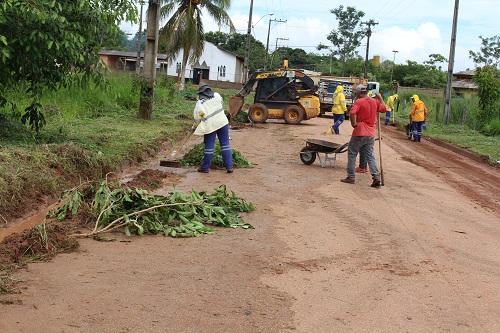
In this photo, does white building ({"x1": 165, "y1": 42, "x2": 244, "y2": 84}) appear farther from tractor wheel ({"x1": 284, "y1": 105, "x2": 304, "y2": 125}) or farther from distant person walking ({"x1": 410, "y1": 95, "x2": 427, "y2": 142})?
distant person walking ({"x1": 410, "y1": 95, "x2": 427, "y2": 142})

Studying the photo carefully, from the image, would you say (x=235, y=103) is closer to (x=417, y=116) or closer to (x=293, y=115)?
(x=293, y=115)

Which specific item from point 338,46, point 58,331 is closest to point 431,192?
point 58,331

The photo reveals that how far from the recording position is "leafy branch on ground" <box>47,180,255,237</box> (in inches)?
315

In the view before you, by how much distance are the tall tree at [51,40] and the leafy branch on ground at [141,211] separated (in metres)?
3.42

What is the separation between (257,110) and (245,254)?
2069 centimetres

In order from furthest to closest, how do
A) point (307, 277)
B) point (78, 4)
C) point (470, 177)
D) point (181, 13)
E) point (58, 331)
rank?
point (181, 13) → point (470, 177) → point (78, 4) → point (307, 277) → point (58, 331)

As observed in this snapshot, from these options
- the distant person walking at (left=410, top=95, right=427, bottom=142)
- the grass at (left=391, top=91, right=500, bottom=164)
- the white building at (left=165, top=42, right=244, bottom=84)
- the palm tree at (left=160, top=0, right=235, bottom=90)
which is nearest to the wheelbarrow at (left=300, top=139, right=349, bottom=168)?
the grass at (left=391, top=91, right=500, bottom=164)

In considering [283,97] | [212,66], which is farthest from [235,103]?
[212,66]

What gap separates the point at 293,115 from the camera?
28031 mm

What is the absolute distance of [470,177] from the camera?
51.9ft

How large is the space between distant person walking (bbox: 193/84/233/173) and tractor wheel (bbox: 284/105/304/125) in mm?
14817

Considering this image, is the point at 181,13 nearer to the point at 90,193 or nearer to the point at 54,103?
the point at 54,103

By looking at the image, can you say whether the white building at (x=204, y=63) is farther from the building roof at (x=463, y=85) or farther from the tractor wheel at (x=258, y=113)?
the tractor wheel at (x=258, y=113)

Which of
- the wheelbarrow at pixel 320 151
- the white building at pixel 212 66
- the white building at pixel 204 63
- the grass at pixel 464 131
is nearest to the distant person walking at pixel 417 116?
the grass at pixel 464 131
